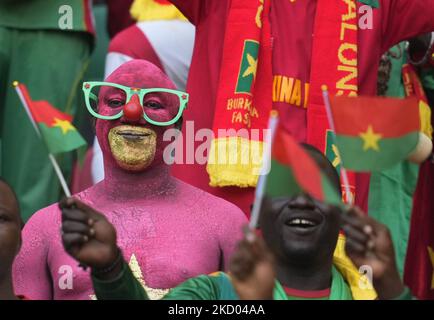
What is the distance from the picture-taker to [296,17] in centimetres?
645

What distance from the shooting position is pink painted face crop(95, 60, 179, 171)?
5.61 m

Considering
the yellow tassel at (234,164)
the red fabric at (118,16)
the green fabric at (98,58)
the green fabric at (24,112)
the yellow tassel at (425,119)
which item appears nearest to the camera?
the yellow tassel at (234,164)

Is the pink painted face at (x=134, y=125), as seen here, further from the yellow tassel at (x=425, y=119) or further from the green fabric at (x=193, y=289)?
the yellow tassel at (x=425, y=119)

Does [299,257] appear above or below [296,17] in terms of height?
below

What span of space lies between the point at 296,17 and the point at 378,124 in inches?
72.8

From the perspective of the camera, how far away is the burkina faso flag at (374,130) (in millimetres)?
4641

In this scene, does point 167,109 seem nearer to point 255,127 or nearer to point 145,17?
point 255,127

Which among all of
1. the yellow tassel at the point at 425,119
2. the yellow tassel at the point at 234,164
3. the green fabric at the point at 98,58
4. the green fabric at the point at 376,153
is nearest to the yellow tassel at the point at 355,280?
the yellow tassel at the point at 234,164

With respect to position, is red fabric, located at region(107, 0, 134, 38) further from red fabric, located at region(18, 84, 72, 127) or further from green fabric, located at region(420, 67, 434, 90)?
red fabric, located at region(18, 84, 72, 127)

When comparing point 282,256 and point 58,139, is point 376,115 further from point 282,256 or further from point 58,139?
point 58,139

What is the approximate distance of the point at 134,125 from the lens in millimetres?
5617

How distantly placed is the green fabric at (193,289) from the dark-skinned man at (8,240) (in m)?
0.51

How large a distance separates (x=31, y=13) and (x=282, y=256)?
2420 mm
